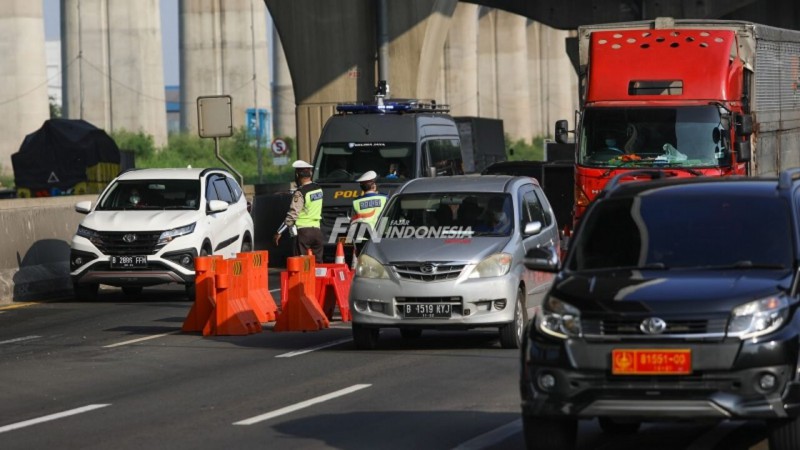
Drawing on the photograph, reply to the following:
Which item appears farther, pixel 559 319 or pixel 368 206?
pixel 368 206

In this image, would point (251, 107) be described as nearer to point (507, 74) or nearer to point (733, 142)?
point (507, 74)

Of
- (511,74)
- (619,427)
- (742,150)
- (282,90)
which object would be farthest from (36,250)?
(511,74)

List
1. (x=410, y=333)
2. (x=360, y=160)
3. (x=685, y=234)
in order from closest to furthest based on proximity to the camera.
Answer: (x=685, y=234)
(x=410, y=333)
(x=360, y=160)

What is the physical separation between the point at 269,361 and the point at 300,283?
9.69 feet

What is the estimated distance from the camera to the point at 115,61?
252ft

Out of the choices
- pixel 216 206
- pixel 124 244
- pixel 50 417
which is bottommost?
pixel 50 417

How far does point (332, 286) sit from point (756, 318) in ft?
37.7

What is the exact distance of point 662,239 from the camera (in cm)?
1106

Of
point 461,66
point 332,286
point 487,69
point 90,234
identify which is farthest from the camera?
point 487,69

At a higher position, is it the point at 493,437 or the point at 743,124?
the point at 743,124

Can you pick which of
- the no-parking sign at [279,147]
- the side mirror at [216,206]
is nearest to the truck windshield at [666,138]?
the side mirror at [216,206]

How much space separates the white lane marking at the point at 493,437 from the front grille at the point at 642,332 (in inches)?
62.1

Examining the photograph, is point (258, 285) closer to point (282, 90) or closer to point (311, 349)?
point (311, 349)

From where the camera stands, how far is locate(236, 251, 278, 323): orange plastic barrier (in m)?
20.3
